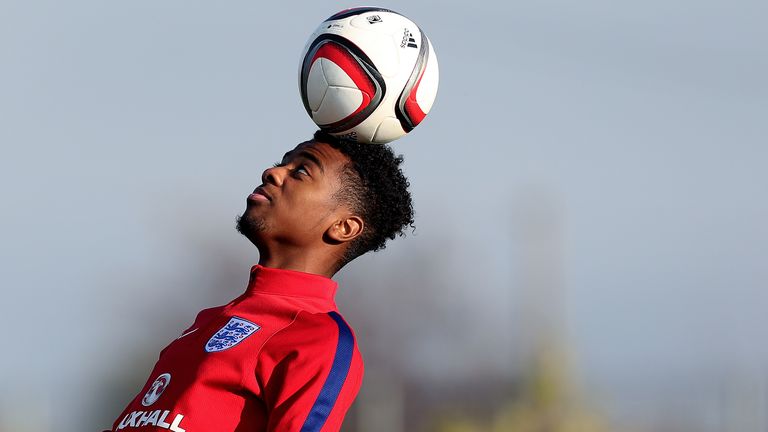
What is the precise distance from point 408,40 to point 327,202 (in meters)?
0.66

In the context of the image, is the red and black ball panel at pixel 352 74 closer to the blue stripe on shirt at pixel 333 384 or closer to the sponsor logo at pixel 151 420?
the blue stripe on shirt at pixel 333 384

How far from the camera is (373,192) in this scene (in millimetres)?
4840

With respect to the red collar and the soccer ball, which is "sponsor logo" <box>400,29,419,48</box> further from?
the red collar

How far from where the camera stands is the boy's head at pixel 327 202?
4.62 metres

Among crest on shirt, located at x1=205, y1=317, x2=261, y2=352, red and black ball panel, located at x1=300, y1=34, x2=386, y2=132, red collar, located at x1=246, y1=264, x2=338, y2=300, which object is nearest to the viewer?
crest on shirt, located at x1=205, y1=317, x2=261, y2=352

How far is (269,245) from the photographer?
465 cm

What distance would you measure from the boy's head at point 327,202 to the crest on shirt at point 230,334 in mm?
330

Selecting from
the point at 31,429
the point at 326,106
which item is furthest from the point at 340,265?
the point at 31,429

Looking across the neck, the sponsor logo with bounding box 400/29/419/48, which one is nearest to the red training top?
the neck

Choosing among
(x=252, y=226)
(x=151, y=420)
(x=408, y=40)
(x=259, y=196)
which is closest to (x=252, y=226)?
(x=252, y=226)

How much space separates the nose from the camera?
4652mm

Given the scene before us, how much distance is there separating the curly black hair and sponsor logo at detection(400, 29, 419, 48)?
38 cm

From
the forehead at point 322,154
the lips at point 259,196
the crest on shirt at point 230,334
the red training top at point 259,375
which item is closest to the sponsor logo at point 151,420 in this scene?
the red training top at point 259,375

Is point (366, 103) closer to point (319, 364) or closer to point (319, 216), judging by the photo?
point (319, 216)
